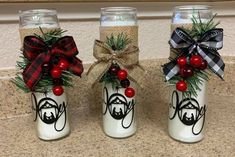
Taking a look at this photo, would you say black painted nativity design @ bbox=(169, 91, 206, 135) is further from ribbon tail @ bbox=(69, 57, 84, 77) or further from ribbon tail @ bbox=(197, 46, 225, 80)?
ribbon tail @ bbox=(69, 57, 84, 77)

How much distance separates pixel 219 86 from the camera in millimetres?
784

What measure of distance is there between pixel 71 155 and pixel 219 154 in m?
0.25

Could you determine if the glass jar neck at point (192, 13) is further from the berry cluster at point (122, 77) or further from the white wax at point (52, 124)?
the white wax at point (52, 124)

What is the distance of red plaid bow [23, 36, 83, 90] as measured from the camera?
0.48 metres

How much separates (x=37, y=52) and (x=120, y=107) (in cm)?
18

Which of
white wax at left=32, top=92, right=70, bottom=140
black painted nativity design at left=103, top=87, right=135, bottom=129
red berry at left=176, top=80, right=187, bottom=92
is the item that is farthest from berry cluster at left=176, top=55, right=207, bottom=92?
white wax at left=32, top=92, right=70, bottom=140

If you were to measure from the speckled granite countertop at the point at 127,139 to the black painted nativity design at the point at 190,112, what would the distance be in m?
0.03

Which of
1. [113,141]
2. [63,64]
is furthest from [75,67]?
[113,141]

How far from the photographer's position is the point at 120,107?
1.75ft

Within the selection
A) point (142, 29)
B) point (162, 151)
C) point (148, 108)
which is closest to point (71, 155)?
point (162, 151)

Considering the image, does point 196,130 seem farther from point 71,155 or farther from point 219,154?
point 71,155

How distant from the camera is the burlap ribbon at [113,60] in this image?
510 mm

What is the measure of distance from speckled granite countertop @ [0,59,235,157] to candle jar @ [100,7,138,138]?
2 cm

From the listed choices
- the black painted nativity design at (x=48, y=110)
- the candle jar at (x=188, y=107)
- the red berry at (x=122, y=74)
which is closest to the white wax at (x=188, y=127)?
Result: the candle jar at (x=188, y=107)
